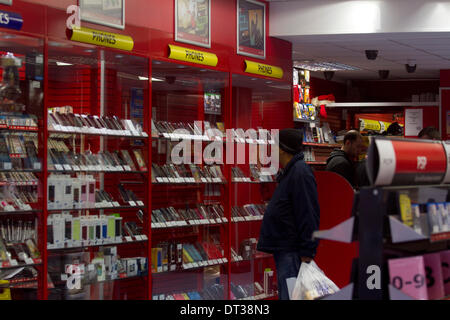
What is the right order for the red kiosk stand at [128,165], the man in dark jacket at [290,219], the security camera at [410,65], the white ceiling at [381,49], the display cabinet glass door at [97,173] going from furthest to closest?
the security camera at [410,65]
the white ceiling at [381,49]
the display cabinet glass door at [97,173]
the red kiosk stand at [128,165]
the man in dark jacket at [290,219]

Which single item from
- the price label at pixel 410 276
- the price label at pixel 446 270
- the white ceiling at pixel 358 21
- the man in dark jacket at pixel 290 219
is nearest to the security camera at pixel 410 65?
the white ceiling at pixel 358 21

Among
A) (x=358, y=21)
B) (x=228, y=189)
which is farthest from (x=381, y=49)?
(x=228, y=189)

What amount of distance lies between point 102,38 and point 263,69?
2803 mm

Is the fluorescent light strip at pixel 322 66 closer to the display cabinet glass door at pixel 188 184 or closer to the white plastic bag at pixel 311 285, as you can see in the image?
the display cabinet glass door at pixel 188 184

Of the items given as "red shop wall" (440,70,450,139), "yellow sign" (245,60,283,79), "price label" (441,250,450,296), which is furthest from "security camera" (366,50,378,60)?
"price label" (441,250,450,296)

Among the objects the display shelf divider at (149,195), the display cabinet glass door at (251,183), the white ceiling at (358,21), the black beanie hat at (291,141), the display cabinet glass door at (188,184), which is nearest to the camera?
the black beanie hat at (291,141)

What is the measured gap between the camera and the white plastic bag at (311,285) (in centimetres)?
441

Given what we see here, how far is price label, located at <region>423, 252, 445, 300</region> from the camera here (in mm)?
3562

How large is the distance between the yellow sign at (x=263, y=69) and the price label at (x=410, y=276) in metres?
4.99

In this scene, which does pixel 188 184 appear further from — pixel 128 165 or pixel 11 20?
pixel 11 20

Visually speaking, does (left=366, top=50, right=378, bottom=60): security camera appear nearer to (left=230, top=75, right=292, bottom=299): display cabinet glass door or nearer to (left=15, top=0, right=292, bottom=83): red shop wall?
(left=15, top=0, right=292, bottom=83): red shop wall

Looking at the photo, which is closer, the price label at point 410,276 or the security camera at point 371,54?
the price label at point 410,276
